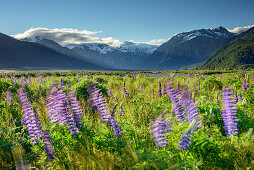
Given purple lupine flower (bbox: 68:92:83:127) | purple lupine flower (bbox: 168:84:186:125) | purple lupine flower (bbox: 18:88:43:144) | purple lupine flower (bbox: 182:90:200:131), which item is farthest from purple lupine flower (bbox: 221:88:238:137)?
purple lupine flower (bbox: 18:88:43:144)

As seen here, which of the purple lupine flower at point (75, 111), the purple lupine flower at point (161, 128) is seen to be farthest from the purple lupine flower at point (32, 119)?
the purple lupine flower at point (161, 128)

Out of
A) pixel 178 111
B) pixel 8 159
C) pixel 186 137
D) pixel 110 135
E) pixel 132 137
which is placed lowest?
pixel 8 159

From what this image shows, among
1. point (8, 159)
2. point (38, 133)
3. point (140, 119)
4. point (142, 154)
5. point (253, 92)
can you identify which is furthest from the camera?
point (253, 92)

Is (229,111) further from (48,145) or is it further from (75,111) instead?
(48,145)

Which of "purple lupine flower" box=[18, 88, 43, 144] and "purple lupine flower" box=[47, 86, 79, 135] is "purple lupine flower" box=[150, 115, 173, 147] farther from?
"purple lupine flower" box=[18, 88, 43, 144]

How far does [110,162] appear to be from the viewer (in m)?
2.22

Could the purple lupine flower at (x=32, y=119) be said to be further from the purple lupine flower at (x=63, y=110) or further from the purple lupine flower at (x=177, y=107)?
the purple lupine flower at (x=177, y=107)

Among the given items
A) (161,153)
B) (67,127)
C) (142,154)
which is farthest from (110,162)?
(67,127)

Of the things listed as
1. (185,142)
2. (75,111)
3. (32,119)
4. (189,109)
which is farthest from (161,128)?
(32,119)

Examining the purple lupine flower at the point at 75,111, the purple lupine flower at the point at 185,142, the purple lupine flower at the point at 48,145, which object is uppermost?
the purple lupine flower at the point at 75,111

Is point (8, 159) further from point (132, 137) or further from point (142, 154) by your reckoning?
point (142, 154)

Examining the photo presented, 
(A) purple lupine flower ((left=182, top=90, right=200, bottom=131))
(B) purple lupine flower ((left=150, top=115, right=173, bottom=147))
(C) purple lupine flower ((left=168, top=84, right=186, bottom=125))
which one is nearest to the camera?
(B) purple lupine flower ((left=150, top=115, right=173, bottom=147))

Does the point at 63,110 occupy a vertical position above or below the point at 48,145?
above

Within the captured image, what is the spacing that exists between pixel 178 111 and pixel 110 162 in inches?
46.6
